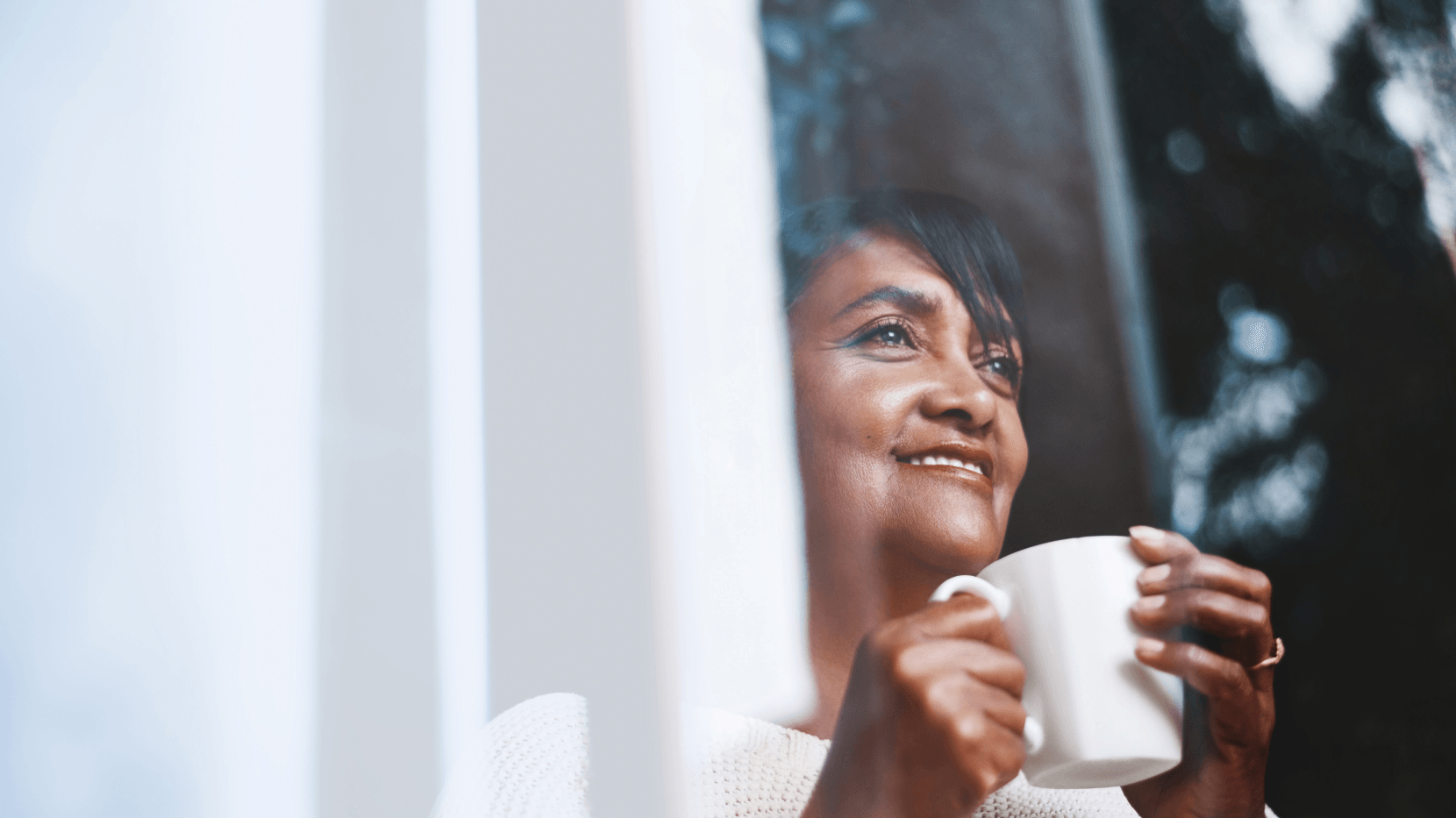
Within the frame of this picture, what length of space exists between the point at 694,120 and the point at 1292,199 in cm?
32

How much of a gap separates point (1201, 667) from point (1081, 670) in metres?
0.07

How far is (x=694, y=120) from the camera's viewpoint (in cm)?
37

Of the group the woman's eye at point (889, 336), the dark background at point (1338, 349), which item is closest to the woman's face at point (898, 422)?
the woman's eye at point (889, 336)

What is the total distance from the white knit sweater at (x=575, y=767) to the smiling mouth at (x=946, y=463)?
107 mm

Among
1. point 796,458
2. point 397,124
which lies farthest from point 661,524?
point 397,124

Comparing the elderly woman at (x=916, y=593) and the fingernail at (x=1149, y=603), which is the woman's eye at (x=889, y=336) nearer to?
the elderly woman at (x=916, y=593)

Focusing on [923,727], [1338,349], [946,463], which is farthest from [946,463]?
[1338,349]

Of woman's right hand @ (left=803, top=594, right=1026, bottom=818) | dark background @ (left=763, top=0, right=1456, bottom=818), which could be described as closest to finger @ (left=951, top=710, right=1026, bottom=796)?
woman's right hand @ (left=803, top=594, right=1026, bottom=818)

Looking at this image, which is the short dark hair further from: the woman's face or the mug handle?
the mug handle

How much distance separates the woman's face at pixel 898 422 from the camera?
35cm

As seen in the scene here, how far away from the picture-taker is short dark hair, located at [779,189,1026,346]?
38 cm

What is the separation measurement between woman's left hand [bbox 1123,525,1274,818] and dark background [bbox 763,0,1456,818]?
27 millimetres

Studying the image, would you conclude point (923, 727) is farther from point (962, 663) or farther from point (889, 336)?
point (889, 336)

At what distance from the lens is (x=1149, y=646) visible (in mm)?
331
